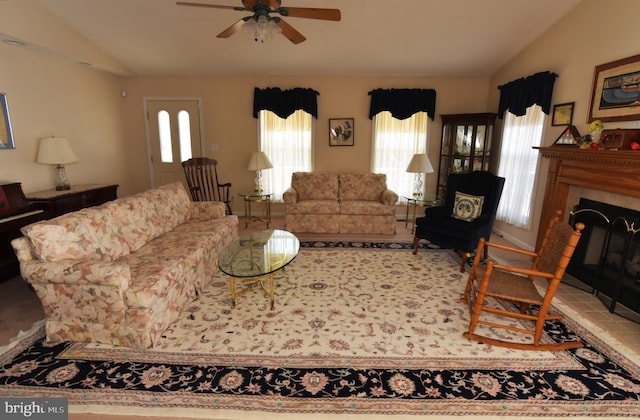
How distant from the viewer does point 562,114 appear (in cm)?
363

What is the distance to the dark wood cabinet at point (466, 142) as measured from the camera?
16.1ft

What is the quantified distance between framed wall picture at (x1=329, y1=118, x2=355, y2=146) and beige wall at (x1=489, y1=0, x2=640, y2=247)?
8.54ft

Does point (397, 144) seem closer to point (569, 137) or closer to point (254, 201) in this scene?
point (569, 137)

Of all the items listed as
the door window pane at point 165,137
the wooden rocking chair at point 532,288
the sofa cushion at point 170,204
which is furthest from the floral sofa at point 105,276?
the door window pane at point 165,137

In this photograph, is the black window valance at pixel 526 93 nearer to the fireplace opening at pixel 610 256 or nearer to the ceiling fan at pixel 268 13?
the fireplace opening at pixel 610 256

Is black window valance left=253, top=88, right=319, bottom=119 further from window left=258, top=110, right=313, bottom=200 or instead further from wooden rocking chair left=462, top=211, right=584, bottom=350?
wooden rocking chair left=462, top=211, right=584, bottom=350

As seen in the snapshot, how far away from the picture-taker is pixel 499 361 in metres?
2.15

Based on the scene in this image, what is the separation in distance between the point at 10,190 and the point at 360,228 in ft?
13.5

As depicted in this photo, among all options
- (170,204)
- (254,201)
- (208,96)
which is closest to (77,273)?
(170,204)

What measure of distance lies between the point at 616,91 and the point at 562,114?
702 mm

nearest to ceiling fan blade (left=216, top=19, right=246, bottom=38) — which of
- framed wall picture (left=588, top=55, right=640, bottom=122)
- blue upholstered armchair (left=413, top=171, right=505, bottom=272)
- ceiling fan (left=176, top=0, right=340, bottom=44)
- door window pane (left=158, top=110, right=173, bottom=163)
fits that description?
ceiling fan (left=176, top=0, right=340, bottom=44)

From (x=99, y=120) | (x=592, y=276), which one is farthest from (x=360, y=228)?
(x=99, y=120)

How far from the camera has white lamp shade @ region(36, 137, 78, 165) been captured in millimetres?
3807

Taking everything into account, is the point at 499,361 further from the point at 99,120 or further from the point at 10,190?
the point at 99,120
